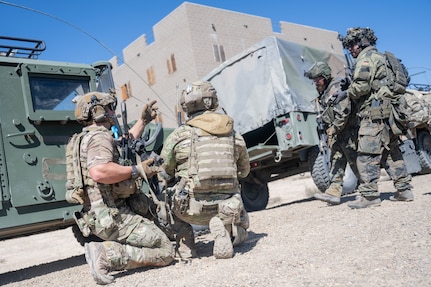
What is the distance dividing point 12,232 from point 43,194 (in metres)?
0.47

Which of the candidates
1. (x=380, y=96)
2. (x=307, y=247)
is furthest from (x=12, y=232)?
(x=380, y=96)

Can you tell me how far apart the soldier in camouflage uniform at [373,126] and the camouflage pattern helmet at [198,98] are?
175cm

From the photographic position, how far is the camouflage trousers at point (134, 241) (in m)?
3.22

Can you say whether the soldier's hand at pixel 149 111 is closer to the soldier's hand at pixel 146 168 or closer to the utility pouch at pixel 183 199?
the soldier's hand at pixel 146 168

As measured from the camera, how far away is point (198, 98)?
3525 mm

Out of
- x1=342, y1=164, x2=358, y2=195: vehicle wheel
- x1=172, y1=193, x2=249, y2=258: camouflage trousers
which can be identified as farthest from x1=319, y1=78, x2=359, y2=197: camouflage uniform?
x1=172, y1=193, x2=249, y2=258: camouflage trousers

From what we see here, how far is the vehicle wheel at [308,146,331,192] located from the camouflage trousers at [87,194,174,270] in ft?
10.9

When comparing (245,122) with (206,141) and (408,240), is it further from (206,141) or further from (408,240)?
(408,240)

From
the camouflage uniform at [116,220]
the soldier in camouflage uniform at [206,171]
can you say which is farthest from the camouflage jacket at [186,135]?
the camouflage uniform at [116,220]

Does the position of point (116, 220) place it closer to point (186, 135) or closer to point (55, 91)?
point (186, 135)

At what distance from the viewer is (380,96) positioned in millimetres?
4418

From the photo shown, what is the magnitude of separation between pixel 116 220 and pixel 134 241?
218 mm

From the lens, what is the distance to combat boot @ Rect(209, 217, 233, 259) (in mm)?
3172

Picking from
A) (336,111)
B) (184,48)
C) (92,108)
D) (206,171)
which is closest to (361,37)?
(336,111)
